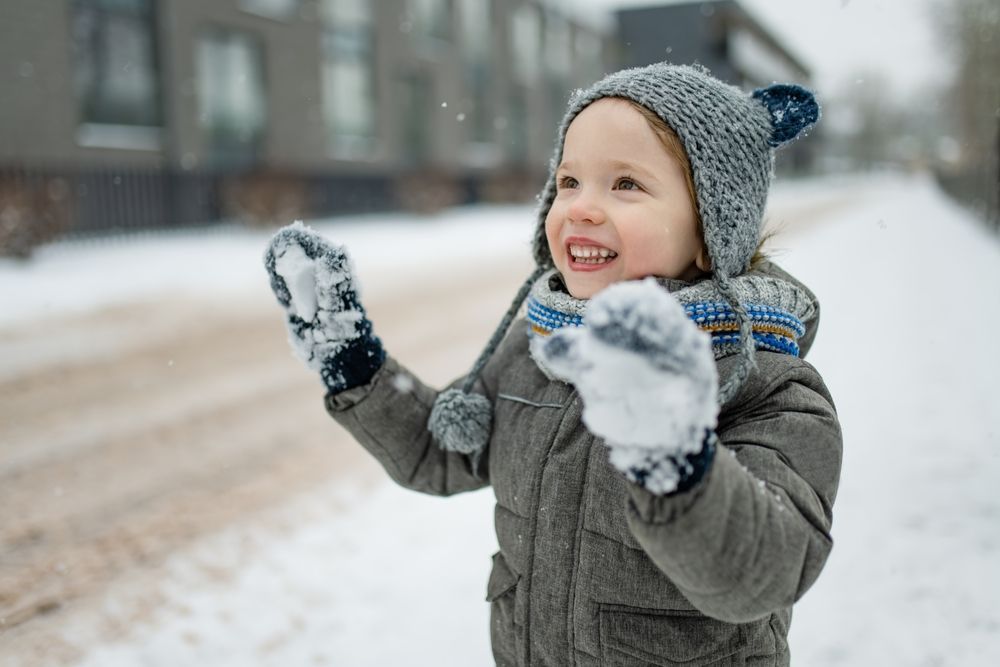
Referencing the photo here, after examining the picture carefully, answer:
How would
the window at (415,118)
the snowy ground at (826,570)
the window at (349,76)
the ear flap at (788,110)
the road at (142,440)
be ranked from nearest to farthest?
the ear flap at (788,110) → the snowy ground at (826,570) → the road at (142,440) → the window at (349,76) → the window at (415,118)

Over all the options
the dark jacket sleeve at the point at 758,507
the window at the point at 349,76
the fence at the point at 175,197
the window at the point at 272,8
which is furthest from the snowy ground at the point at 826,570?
the window at the point at 349,76

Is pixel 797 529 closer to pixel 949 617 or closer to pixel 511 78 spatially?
pixel 949 617

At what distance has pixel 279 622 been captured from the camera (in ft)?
8.54

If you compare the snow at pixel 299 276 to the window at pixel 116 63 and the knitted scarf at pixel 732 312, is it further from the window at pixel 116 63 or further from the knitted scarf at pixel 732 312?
the window at pixel 116 63

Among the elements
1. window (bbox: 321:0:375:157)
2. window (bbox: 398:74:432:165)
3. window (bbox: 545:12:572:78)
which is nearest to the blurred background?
window (bbox: 321:0:375:157)

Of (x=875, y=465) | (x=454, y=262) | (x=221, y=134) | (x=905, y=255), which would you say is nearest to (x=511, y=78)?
(x=221, y=134)

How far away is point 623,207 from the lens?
1.28m

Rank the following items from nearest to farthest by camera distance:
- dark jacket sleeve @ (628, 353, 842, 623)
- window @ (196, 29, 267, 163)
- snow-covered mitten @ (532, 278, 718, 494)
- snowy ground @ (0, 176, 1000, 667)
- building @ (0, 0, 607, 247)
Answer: snow-covered mitten @ (532, 278, 718, 494) < dark jacket sleeve @ (628, 353, 842, 623) < snowy ground @ (0, 176, 1000, 667) < building @ (0, 0, 607, 247) < window @ (196, 29, 267, 163)

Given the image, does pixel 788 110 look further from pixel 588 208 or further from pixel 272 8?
pixel 272 8

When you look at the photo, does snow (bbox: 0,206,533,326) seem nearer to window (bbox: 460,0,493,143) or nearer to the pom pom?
the pom pom

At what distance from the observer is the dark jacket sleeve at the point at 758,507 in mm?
955

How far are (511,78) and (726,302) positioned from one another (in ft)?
94.5

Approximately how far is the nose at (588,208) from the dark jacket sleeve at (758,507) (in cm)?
35

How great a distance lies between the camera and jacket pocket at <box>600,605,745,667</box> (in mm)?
1232
